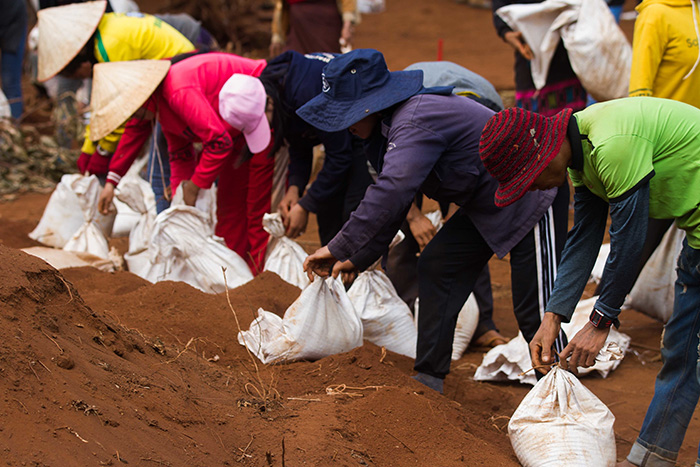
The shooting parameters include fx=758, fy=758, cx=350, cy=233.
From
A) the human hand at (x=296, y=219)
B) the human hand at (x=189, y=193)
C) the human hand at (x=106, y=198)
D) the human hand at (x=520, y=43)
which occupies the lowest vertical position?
the human hand at (x=106, y=198)

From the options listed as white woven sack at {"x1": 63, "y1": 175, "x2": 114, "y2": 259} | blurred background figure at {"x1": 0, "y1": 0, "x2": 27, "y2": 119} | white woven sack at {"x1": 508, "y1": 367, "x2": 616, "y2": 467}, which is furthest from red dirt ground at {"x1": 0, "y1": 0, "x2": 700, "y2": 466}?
blurred background figure at {"x1": 0, "y1": 0, "x2": 27, "y2": 119}

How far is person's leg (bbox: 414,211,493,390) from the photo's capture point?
10.0 ft

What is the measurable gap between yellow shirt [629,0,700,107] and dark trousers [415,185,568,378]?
1.01 m

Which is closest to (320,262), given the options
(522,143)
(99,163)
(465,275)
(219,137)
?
(465,275)

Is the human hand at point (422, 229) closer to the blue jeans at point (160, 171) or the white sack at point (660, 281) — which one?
the white sack at point (660, 281)

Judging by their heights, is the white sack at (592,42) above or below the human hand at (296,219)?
above

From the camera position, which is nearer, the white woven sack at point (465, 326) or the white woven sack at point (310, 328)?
the white woven sack at point (310, 328)

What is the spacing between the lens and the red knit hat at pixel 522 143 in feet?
7.01

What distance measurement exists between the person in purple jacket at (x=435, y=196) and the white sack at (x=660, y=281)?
117cm

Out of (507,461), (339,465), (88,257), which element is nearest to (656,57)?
(507,461)

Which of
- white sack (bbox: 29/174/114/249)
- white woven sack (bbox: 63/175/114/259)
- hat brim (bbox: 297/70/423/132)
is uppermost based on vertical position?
hat brim (bbox: 297/70/423/132)

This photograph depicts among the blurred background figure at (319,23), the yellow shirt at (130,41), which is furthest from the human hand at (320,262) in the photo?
the blurred background figure at (319,23)

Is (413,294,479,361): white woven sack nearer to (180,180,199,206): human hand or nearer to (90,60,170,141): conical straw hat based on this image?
(180,180,199,206): human hand

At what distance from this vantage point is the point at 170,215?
13.5ft
